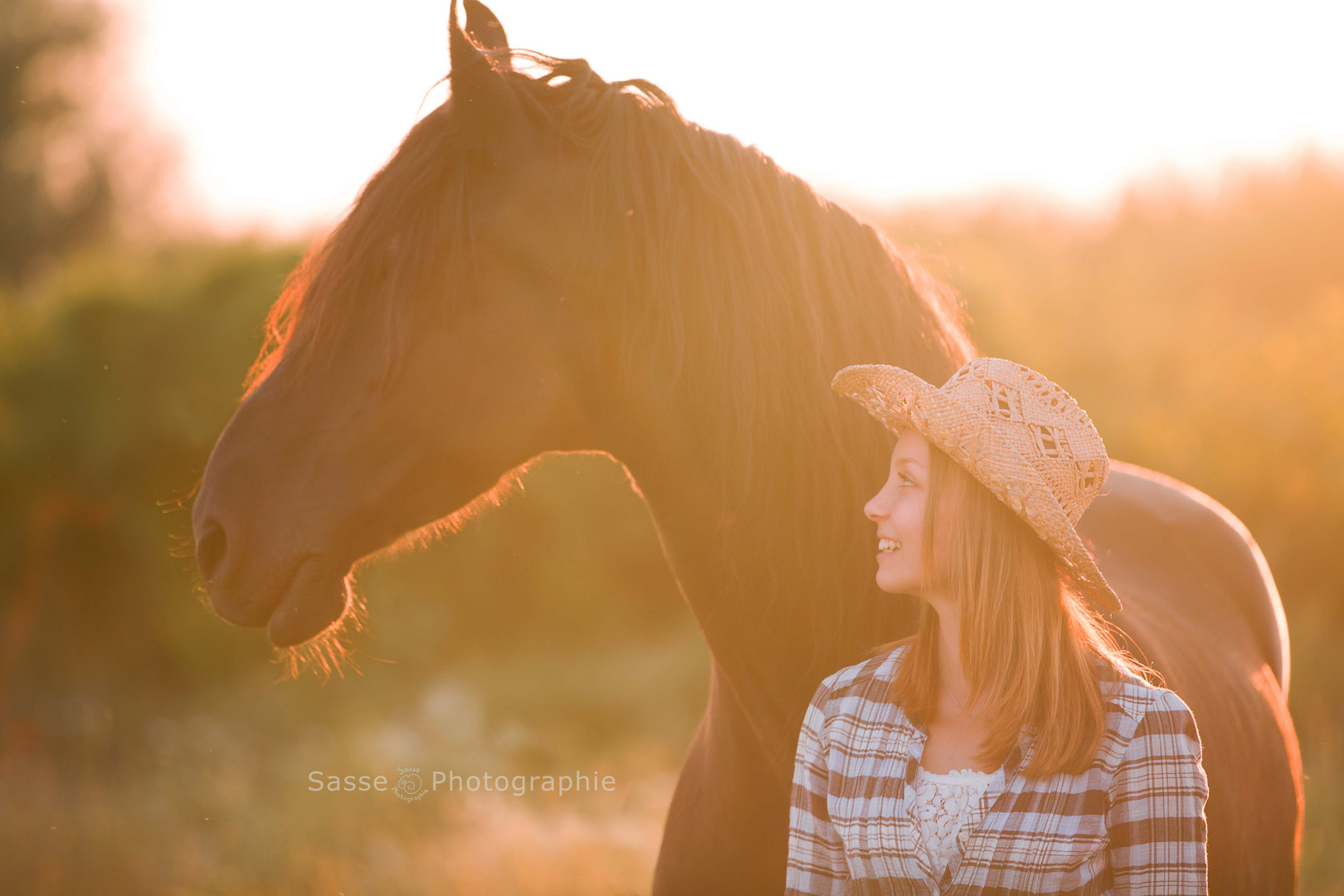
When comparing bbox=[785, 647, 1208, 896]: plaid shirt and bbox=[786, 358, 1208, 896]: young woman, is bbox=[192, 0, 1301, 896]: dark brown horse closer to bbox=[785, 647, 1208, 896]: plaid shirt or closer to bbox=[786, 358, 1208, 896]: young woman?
bbox=[786, 358, 1208, 896]: young woman

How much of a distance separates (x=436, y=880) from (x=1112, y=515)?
3306 millimetres

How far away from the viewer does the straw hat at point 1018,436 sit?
4.46 feet

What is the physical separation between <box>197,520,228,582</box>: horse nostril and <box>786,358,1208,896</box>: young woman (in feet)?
3.52

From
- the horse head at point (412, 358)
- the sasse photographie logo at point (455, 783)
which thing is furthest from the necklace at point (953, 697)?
the sasse photographie logo at point (455, 783)

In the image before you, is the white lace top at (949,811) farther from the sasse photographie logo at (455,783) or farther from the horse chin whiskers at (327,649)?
the sasse photographie logo at (455,783)

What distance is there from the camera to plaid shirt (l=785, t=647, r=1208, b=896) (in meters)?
1.29

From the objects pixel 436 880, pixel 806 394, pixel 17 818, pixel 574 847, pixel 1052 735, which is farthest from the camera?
pixel 17 818

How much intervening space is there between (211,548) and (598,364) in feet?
2.55

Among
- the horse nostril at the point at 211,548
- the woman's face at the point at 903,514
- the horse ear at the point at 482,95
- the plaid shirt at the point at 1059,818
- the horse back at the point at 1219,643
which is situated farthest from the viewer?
the horse back at the point at 1219,643

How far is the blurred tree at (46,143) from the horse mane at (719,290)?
43.4ft

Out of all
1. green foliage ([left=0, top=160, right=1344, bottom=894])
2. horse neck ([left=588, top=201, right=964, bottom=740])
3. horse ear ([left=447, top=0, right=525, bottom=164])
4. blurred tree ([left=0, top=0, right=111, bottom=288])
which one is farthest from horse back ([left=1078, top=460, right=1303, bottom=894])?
blurred tree ([left=0, top=0, right=111, bottom=288])

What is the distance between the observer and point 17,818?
495 cm

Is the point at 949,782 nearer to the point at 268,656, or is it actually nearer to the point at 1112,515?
the point at 1112,515

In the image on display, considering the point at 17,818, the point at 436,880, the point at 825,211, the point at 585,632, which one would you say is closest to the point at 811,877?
the point at 825,211
